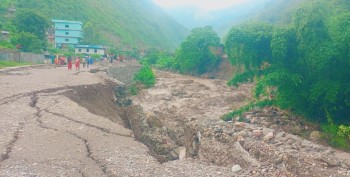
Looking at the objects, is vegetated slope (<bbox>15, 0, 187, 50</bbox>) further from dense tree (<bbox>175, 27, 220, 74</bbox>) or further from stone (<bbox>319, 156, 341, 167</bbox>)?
stone (<bbox>319, 156, 341, 167</bbox>)

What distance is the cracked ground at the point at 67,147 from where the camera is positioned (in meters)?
6.61

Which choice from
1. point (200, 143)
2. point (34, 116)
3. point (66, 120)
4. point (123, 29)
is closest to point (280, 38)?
point (200, 143)

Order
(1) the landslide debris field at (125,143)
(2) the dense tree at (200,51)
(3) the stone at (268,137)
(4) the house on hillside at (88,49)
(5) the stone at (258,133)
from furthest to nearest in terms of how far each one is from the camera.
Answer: (4) the house on hillside at (88,49), (2) the dense tree at (200,51), (5) the stone at (258,133), (3) the stone at (268,137), (1) the landslide debris field at (125,143)

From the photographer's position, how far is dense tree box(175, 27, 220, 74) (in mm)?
41500

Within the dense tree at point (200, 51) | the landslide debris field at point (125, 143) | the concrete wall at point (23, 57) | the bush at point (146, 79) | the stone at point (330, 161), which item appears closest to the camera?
the landslide debris field at point (125, 143)

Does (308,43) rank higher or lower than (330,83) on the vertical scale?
higher

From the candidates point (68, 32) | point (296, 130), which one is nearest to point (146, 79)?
point (296, 130)

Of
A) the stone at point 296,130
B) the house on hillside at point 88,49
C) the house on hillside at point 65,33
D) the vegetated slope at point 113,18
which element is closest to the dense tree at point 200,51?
the house on hillside at point 88,49

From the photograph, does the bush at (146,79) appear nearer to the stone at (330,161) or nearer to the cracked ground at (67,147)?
the cracked ground at (67,147)

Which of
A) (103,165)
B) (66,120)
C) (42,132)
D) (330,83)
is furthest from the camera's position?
(330,83)

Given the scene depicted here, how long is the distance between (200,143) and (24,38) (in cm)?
2554

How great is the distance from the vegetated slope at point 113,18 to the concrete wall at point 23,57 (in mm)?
27265

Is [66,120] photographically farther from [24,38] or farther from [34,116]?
[24,38]

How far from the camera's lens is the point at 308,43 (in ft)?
37.8
